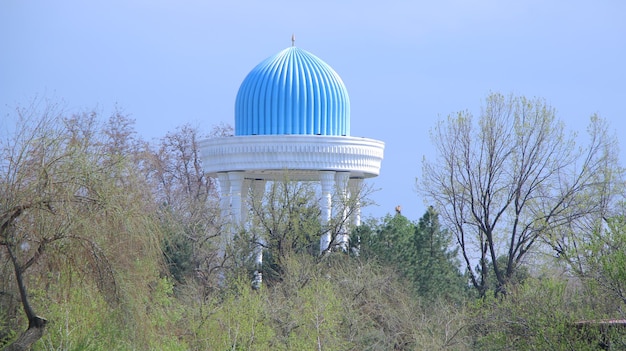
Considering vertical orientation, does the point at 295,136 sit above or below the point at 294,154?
above

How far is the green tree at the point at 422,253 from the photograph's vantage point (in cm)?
3328

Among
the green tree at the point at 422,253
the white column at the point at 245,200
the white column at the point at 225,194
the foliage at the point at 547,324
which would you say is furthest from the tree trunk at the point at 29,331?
the white column at the point at 225,194

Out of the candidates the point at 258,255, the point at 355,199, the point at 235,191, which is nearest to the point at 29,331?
the point at 258,255

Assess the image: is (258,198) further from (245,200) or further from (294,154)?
(294,154)

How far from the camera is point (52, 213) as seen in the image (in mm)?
18531

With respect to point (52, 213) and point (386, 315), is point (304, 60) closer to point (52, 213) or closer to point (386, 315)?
point (386, 315)

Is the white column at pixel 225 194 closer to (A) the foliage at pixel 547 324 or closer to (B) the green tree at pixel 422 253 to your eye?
(B) the green tree at pixel 422 253

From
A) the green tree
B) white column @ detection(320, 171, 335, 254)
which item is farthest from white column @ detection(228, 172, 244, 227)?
the green tree

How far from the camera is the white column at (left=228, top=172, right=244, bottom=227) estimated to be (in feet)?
119

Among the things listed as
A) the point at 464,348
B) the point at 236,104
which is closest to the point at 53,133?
the point at 464,348

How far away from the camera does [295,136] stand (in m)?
35.0

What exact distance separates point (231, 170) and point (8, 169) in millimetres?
17782

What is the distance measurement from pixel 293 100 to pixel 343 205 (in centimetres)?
318

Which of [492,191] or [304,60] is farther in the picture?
[304,60]
